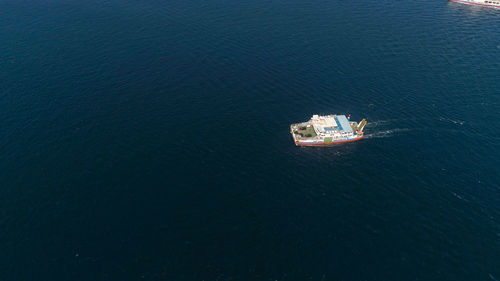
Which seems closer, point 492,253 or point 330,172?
point 492,253

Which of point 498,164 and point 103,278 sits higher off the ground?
point 498,164

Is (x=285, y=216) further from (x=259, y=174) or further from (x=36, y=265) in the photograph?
(x=36, y=265)

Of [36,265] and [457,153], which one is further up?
[457,153]

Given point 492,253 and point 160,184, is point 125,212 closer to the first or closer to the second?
point 160,184

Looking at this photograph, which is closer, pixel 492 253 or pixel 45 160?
pixel 492 253

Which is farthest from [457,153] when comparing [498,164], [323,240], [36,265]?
[36,265]

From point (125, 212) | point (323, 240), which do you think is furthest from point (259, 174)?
point (125, 212)

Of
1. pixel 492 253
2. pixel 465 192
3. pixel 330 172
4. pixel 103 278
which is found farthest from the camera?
pixel 330 172

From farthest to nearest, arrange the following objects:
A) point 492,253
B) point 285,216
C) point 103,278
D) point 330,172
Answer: point 330,172 → point 285,216 → point 492,253 → point 103,278

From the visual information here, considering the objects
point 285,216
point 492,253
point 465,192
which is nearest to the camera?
point 492,253
